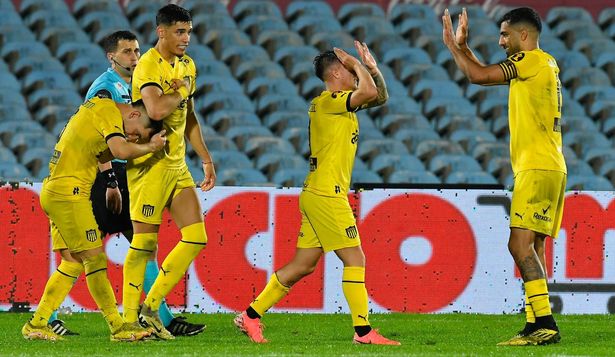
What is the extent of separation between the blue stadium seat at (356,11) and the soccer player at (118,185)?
22.1ft

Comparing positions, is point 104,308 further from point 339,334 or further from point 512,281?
point 512,281

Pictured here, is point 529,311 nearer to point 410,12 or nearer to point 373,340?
point 373,340

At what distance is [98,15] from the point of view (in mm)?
12883

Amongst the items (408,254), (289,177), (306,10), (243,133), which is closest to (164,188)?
(408,254)

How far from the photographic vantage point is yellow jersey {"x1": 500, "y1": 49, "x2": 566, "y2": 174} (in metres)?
6.34

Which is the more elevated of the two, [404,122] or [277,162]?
[404,122]

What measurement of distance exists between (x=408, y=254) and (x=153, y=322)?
2533 millimetres

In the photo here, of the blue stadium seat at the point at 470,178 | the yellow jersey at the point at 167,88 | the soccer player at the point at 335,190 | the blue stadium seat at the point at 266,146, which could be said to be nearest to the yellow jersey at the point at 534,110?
the soccer player at the point at 335,190

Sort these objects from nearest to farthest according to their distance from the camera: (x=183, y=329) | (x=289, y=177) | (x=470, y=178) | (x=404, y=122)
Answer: (x=183, y=329), (x=289, y=177), (x=470, y=178), (x=404, y=122)

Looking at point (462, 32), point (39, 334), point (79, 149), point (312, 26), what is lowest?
point (39, 334)

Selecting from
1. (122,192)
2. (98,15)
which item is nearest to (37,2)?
(98,15)

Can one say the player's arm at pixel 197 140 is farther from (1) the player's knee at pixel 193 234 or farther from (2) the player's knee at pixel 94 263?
(2) the player's knee at pixel 94 263

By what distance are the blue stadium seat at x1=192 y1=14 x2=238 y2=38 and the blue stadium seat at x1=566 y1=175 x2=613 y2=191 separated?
156 inches

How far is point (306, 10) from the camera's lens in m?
13.7
